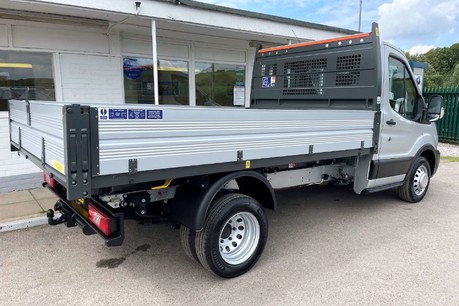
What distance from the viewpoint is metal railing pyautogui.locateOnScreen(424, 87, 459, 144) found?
13.1 m

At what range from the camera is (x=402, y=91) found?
5.33 meters

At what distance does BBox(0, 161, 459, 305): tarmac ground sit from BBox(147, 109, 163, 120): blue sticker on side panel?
1.64 m

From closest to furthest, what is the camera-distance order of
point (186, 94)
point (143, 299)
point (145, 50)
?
point (143, 299)
point (145, 50)
point (186, 94)

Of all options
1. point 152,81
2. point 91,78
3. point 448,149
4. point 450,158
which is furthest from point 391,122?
point 448,149

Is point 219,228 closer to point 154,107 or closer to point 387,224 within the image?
point 154,107

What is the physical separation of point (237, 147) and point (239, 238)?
104 centimetres

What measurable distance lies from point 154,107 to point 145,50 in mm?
5538

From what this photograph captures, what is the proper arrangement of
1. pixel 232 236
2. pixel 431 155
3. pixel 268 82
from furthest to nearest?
pixel 431 155, pixel 268 82, pixel 232 236

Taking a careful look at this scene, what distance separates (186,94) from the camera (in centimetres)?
862

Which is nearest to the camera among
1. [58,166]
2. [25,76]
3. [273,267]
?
[58,166]

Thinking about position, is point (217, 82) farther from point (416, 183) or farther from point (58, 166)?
point (58, 166)

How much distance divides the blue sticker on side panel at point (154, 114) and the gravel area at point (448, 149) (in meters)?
11.5

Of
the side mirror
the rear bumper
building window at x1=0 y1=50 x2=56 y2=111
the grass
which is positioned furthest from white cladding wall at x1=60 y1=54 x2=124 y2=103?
the grass

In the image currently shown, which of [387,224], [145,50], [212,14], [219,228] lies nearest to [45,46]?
[145,50]
